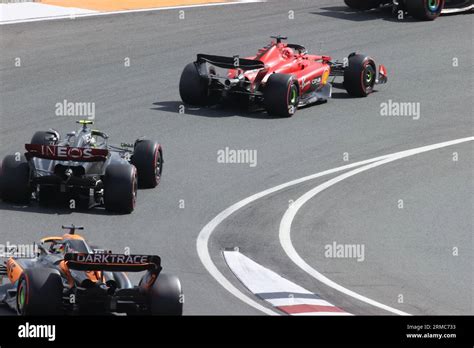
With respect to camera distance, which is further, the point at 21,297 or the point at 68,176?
the point at 68,176

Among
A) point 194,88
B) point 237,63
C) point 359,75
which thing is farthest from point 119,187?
point 359,75

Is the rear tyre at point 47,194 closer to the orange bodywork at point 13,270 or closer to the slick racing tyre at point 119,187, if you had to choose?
the slick racing tyre at point 119,187

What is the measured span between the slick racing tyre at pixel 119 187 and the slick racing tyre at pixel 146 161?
128cm

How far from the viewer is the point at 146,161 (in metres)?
20.0

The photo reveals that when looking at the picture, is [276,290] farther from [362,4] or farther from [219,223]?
[362,4]

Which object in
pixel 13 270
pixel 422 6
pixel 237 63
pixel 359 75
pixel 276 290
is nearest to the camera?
pixel 13 270

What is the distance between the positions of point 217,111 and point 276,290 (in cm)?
1075

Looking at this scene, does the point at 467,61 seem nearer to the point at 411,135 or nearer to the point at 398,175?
the point at 411,135

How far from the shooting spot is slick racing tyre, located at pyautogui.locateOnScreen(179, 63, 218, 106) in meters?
25.9

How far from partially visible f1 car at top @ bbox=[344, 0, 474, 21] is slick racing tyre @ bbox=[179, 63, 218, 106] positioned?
11.0 meters

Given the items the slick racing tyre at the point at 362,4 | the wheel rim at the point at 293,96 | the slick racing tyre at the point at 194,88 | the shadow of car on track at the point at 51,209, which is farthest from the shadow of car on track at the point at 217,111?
the slick racing tyre at the point at 362,4

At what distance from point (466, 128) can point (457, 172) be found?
366cm

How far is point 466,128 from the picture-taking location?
1037 inches

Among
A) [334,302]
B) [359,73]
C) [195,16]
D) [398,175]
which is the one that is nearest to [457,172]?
[398,175]
